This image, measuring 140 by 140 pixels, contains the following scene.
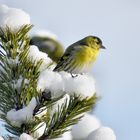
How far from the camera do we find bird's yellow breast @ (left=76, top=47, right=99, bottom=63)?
456cm

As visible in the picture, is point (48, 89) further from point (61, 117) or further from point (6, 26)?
point (6, 26)

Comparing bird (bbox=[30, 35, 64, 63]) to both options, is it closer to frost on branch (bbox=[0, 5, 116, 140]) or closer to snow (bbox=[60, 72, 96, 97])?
frost on branch (bbox=[0, 5, 116, 140])

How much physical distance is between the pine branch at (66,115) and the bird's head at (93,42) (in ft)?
10.3

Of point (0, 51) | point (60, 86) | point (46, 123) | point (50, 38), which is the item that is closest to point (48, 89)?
point (60, 86)

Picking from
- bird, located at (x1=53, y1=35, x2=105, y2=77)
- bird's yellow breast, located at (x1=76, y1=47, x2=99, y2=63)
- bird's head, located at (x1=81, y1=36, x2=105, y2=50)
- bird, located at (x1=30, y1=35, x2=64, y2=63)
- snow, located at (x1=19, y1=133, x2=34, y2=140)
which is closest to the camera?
snow, located at (x1=19, y1=133, x2=34, y2=140)

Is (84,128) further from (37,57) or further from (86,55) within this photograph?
(86,55)

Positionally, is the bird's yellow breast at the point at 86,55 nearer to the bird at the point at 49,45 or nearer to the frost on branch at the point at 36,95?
the bird at the point at 49,45

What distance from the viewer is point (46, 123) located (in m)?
1.96

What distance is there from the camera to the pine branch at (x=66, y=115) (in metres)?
1.94

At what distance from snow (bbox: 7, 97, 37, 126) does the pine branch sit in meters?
0.11

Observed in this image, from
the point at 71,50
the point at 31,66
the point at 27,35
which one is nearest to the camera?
the point at 31,66

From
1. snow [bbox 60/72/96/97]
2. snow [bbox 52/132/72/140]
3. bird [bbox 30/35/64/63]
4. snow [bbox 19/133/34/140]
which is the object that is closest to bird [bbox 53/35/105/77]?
bird [bbox 30/35/64/63]

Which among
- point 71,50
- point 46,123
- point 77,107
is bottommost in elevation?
point 71,50

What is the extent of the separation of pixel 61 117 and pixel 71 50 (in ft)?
9.01
